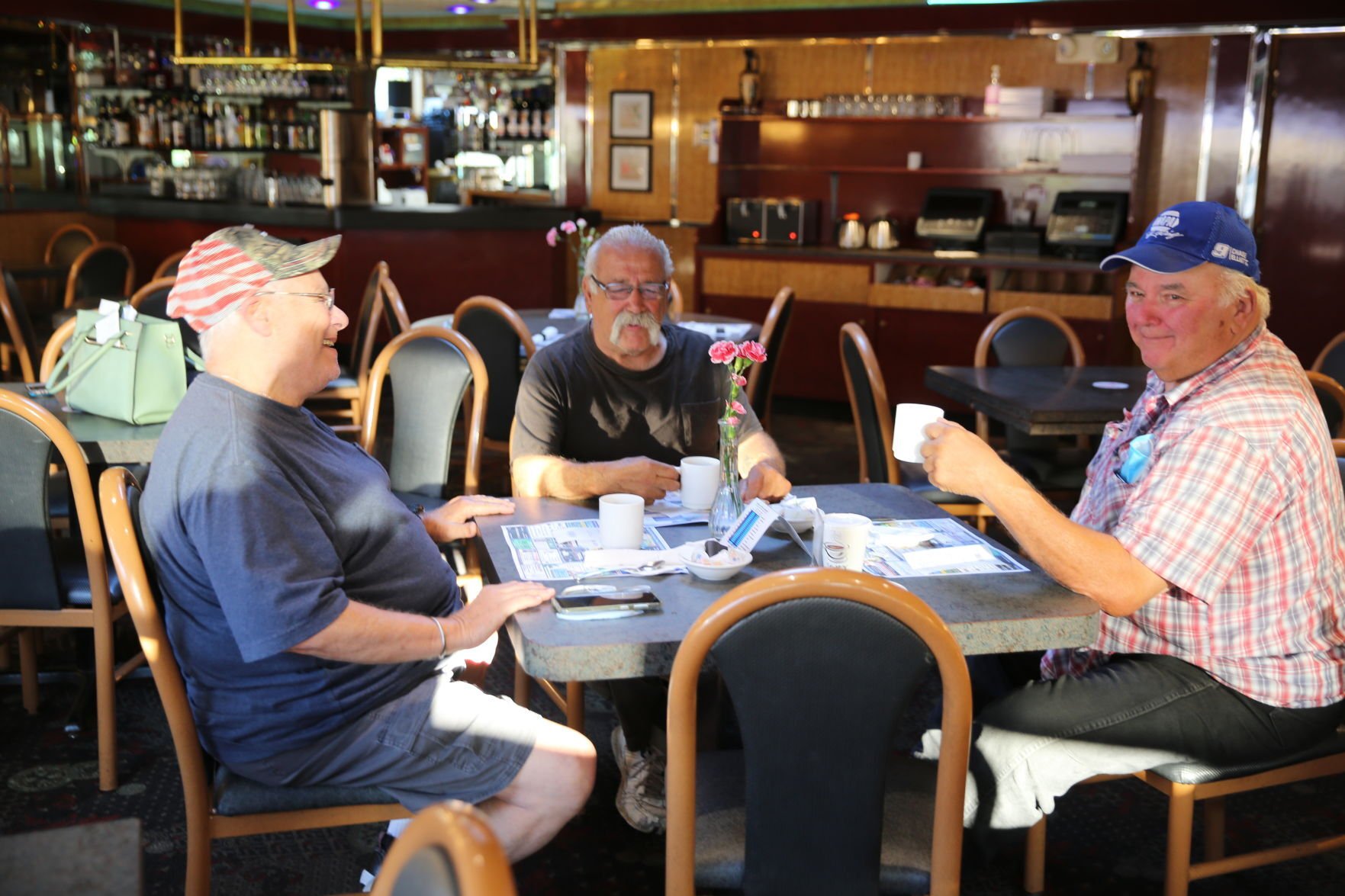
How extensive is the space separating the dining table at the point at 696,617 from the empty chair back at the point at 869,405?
147cm

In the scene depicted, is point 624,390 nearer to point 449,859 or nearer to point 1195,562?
point 1195,562

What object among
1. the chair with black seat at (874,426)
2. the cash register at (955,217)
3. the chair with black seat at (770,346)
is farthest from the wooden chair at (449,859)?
the cash register at (955,217)

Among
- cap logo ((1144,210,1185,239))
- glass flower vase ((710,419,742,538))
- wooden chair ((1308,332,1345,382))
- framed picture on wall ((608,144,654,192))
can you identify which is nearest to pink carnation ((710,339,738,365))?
glass flower vase ((710,419,742,538))

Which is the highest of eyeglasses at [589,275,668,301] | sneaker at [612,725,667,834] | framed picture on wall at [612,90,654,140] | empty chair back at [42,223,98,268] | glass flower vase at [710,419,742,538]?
framed picture on wall at [612,90,654,140]

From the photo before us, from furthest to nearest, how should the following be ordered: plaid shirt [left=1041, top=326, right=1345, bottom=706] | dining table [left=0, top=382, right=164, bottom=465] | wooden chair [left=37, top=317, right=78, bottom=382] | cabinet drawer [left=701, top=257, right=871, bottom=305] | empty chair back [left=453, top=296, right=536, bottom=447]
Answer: cabinet drawer [left=701, top=257, right=871, bottom=305], empty chair back [left=453, top=296, right=536, bottom=447], wooden chair [left=37, top=317, right=78, bottom=382], dining table [left=0, top=382, right=164, bottom=465], plaid shirt [left=1041, top=326, right=1345, bottom=706]

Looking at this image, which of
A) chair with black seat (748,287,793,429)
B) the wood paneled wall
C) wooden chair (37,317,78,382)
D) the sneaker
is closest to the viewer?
the sneaker

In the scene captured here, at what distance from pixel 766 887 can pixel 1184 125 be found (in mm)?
6901

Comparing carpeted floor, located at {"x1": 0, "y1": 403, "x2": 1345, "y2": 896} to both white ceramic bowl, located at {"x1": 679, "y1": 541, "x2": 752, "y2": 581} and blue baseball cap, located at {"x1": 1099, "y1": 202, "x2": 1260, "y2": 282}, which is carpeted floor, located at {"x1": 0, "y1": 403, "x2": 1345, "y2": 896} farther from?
blue baseball cap, located at {"x1": 1099, "y1": 202, "x2": 1260, "y2": 282}

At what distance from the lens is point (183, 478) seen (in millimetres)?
1807

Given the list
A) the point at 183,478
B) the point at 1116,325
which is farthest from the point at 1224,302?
the point at 1116,325

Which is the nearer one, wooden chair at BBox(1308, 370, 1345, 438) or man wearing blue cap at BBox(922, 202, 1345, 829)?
man wearing blue cap at BBox(922, 202, 1345, 829)

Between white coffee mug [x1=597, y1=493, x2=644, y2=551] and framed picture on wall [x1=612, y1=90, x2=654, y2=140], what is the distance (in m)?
7.58

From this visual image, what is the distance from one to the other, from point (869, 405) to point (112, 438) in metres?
2.17

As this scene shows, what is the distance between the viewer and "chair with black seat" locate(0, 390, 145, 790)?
8.90 ft
